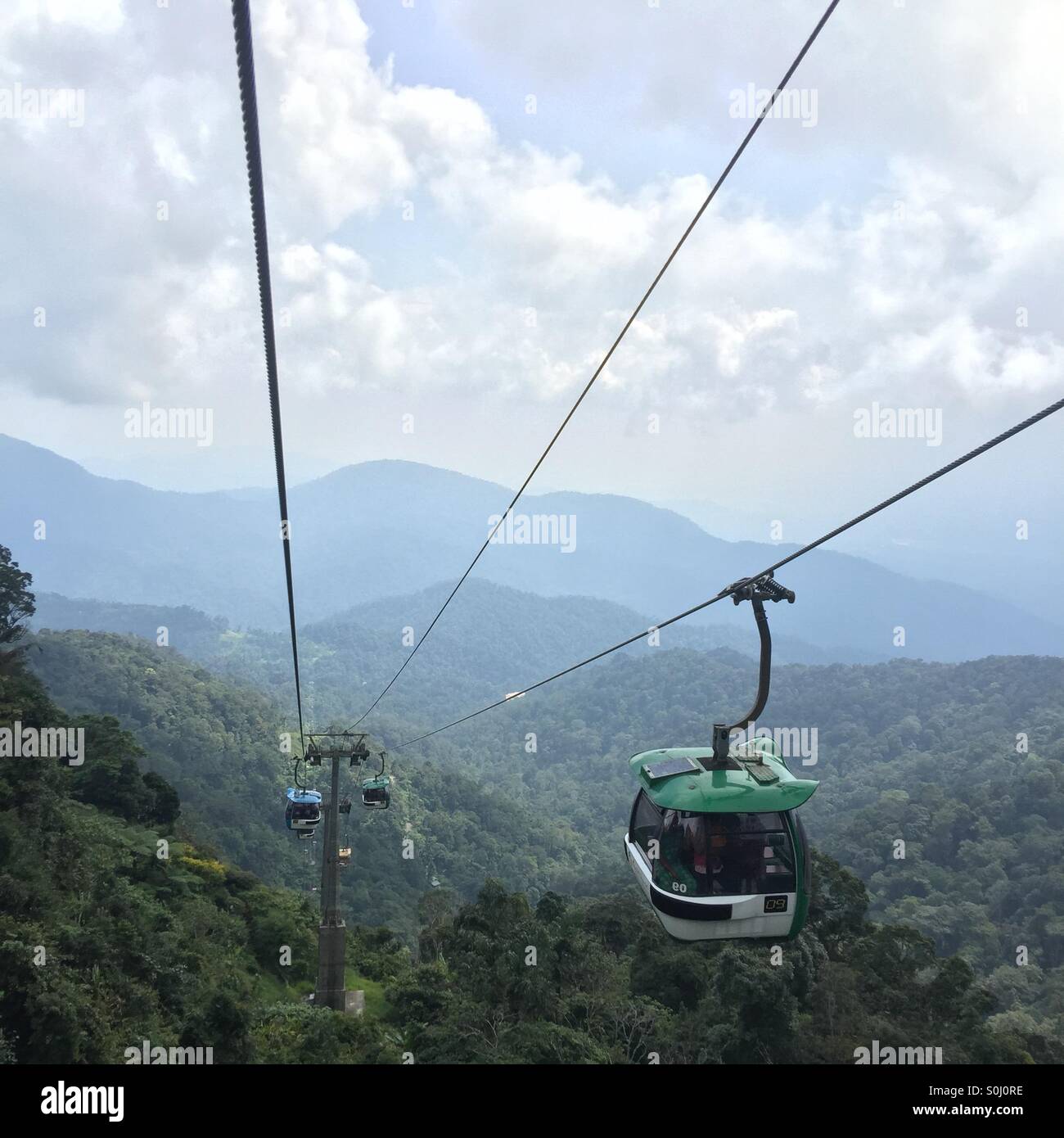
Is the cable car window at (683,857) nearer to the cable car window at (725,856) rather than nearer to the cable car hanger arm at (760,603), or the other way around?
the cable car window at (725,856)

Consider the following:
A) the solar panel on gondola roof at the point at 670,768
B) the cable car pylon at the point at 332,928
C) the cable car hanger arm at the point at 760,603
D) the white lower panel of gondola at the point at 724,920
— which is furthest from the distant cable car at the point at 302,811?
the cable car hanger arm at the point at 760,603

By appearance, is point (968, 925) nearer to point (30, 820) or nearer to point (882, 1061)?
point (882, 1061)

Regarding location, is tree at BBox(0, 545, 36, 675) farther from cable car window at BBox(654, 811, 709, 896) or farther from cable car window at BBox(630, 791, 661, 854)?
cable car window at BBox(654, 811, 709, 896)

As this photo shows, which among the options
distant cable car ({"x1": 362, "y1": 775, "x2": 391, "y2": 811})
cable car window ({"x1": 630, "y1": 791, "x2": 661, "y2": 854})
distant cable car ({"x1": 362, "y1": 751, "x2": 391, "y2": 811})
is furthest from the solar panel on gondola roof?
distant cable car ({"x1": 362, "y1": 775, "x2": 391, "y2": 811})

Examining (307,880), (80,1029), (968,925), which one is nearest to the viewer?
(80,1029)

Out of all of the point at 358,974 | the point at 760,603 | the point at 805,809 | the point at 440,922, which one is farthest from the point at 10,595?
the point at 805,809

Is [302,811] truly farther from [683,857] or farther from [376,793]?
[683,857]
